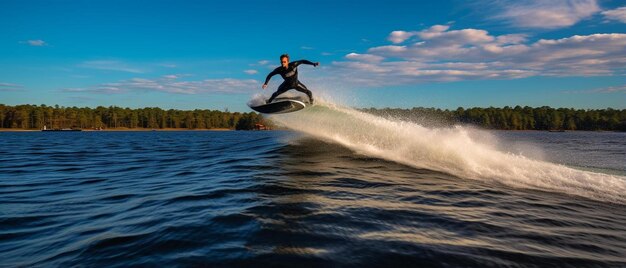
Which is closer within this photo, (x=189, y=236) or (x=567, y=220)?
(x=189, y=236)

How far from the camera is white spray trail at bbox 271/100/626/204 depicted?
8570 mm

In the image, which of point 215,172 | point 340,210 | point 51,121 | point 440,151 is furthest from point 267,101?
point 51,121

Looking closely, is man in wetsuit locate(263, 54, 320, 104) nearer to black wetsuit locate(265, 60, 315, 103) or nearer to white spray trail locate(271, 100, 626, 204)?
black wetsuit locate(265, 60, 315, 103)

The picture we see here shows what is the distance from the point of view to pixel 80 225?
5.66 m

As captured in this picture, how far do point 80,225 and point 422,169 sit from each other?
9.09 metres

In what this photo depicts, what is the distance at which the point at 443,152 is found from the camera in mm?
12578

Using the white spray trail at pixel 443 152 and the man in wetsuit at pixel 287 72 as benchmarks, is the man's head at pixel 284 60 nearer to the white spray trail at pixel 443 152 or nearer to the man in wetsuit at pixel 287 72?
the man in wetsuit at pixel 287 72

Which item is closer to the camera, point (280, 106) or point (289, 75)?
point (289, 75)

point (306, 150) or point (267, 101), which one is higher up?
point (267, 101)

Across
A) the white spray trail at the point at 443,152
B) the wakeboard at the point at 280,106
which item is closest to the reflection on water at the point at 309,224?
the white spray trail at the point at 443,152

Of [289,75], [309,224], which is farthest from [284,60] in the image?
[309,224]

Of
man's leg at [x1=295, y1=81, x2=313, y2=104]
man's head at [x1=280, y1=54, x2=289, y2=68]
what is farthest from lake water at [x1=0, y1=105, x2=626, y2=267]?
man's leg at [x1=295, y1=81, x2=313, y2=104]

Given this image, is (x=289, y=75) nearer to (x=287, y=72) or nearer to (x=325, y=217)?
(x=287, y=72)

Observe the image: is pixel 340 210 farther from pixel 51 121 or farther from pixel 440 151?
pixel 51 121
